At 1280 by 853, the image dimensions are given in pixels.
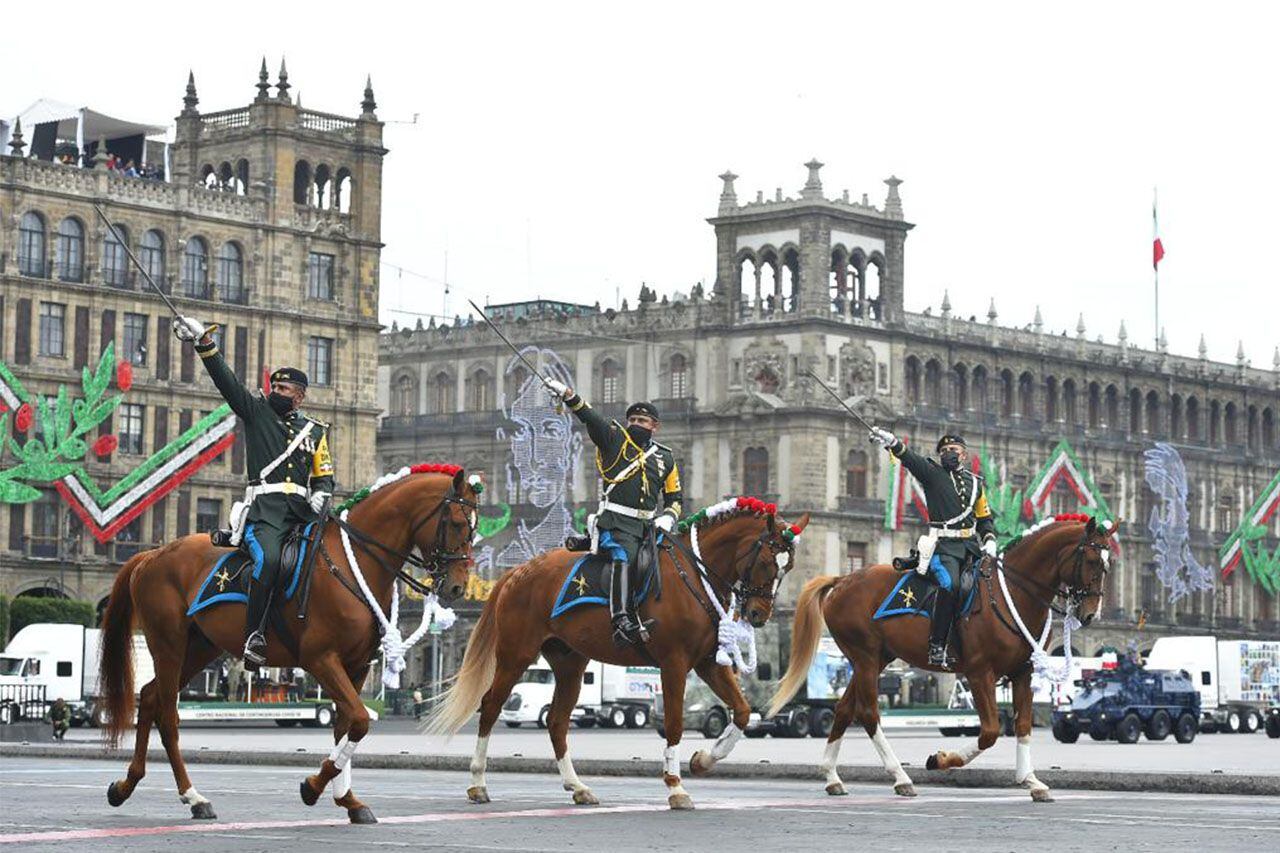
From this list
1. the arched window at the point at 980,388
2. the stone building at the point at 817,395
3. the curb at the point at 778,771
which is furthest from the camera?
the arched window at the point at 980,388

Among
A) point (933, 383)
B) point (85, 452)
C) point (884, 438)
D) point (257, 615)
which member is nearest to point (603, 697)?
point (85, 452)

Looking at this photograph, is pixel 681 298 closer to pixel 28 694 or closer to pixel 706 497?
pixel 706 497

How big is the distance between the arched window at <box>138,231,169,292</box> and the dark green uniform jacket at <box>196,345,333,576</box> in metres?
70.0

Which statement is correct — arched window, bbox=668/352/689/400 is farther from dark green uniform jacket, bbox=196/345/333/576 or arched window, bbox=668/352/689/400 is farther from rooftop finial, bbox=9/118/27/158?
dark green uniform jacket, bbox=196/345/333/576

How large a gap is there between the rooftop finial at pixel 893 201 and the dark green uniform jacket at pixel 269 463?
308ft

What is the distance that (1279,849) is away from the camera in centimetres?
1634

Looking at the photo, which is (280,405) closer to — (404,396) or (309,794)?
(309,794)

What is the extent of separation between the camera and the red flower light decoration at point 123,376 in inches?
3433

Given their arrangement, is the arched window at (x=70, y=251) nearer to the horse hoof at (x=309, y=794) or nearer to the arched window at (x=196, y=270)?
the arched window at (x=196, y=270)

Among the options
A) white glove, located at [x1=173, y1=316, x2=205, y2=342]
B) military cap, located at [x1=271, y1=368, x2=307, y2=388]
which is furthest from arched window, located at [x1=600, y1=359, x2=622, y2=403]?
white glove, located at [x1=173, y1=316, x2=205, y2=342]

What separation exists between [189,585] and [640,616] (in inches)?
156

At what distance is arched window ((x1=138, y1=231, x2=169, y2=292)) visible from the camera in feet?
291

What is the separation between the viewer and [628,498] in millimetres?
22203

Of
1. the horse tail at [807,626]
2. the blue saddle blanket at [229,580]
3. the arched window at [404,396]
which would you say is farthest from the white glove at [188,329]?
the arched window at [404,396]
